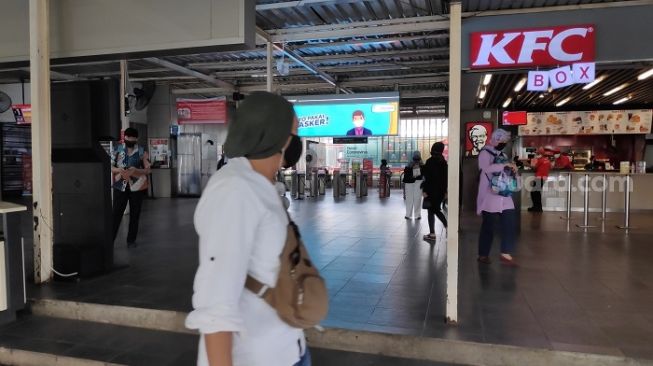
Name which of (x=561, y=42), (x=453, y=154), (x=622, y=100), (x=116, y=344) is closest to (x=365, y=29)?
(x=561, y=42)

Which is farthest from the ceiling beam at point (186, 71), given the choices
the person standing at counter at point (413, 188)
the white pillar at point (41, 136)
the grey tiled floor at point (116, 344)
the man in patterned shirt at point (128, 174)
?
the grey tiled floor at point (116, 344)

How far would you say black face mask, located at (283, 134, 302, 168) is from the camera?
1397mm

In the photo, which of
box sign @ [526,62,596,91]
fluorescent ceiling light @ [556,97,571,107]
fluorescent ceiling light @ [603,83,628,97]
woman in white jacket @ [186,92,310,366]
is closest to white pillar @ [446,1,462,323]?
woman in white jacket @ [186,92,310,366]

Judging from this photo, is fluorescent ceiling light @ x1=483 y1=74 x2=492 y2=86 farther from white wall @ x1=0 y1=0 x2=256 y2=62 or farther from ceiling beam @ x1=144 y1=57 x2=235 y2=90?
ceiling beam @ x1=144 y1=57 x2=235 y2=90

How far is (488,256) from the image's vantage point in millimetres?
5754

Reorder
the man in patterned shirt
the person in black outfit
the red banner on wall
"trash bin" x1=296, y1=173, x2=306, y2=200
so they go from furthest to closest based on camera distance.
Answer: "trash bin" x1=296, y1=173, x2=306, y2=200 → the red banner on wall → the person in black outfit → the man in patterned shirt

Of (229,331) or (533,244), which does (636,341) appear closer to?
(229,331)

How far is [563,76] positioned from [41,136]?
6.01m

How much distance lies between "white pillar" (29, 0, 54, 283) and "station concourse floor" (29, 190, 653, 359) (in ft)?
1.24

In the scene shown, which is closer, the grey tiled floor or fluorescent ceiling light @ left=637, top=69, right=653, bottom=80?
the grey tiled floor

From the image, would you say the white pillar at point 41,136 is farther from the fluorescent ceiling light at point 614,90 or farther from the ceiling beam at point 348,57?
the fluorescent ceiling light at point 614,90

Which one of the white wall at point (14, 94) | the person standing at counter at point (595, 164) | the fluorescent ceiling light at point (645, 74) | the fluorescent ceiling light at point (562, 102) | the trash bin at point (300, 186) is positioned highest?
the white wall at point (14, 94)

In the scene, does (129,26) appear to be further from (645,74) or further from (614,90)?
(614,90)

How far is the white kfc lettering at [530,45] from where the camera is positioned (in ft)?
17.5
